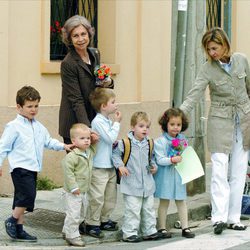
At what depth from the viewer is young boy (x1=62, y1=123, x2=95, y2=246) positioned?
26.5 ft

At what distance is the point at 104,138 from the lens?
331 inches

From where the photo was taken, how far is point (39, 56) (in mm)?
10875

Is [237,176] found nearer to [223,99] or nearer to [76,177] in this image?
[223,99]

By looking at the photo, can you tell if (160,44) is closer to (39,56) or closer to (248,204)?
(39,56)

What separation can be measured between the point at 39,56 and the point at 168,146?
2.80m

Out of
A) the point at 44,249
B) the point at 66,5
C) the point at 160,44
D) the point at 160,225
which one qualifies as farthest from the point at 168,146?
the point at 160,44

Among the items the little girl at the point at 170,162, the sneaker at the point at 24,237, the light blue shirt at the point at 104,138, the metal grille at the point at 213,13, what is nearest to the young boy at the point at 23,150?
the sneaker at the point at 24,237

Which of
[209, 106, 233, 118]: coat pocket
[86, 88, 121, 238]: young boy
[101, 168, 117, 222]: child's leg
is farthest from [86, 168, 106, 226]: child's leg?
[209, 106, 233, 118]: coat pocket

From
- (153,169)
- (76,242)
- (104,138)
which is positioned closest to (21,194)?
(76,242)

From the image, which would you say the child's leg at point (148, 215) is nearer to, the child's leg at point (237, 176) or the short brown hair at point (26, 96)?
the child's leg at point (237, 176)

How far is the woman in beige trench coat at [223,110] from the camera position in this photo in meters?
8.96

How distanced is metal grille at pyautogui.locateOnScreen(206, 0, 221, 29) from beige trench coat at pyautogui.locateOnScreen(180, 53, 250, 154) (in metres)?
6.23

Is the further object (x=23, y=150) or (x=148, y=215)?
(x=148, y=215)

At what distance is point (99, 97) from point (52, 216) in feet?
4.89
